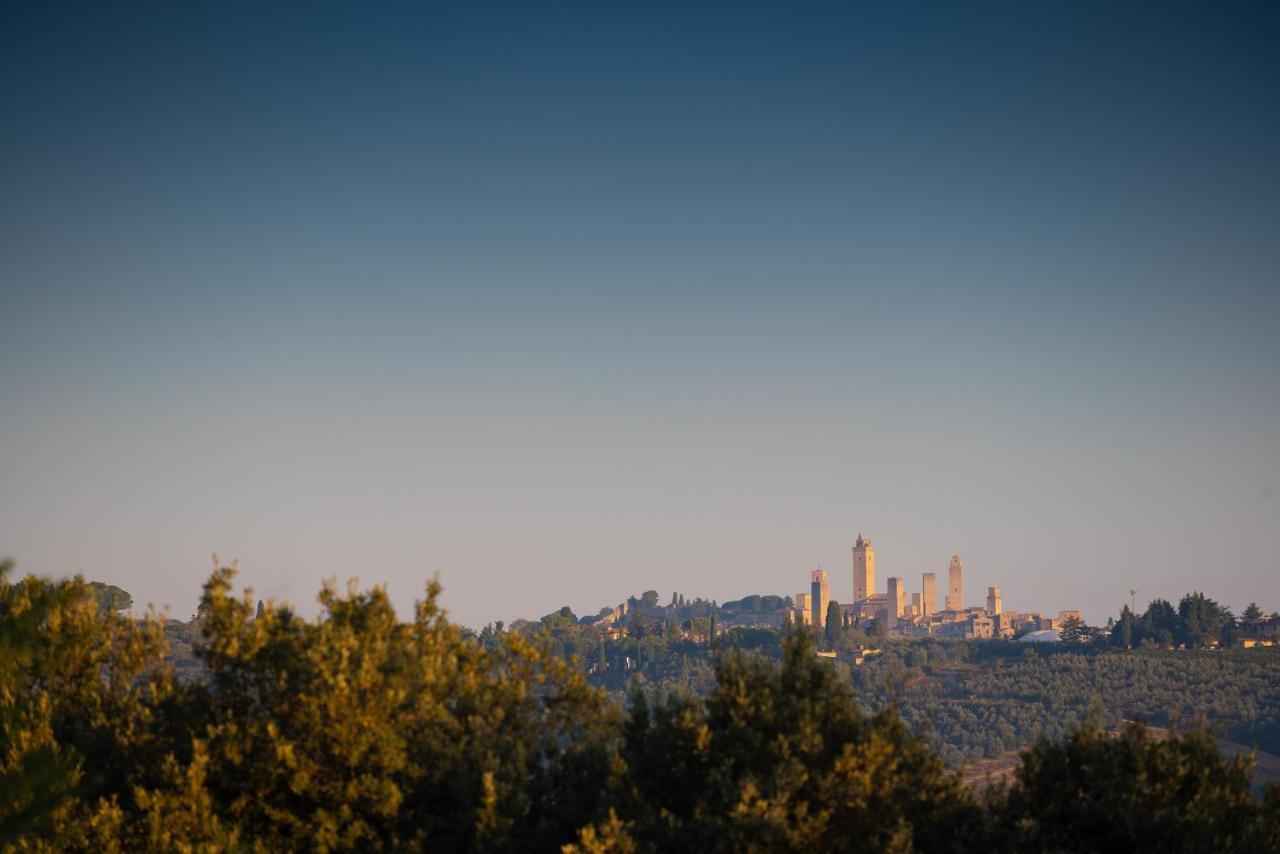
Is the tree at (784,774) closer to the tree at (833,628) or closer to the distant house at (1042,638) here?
the tree at (833,628)

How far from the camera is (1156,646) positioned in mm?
133625

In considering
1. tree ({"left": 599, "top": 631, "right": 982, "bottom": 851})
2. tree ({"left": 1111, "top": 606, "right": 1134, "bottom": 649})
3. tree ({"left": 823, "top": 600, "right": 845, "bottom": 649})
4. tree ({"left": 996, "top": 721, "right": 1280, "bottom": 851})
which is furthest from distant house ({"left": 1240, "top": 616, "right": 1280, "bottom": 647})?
tree ({"left": 599, "top": 631, "right": 982, "bottom": 851})

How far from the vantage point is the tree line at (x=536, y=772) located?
49.3ft

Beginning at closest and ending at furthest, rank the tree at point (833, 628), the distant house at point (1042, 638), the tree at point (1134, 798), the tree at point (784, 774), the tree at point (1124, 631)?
the tree at point (1134, 798) < the tree at point (784, 774) < the tree at point (1124, 631) < the tree at point (833, 628) < the distant house at point (1042, 638)

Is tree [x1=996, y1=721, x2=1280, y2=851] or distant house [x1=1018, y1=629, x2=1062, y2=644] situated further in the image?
distant house [x1=1018, y1=629, x2=1062, y2=644]

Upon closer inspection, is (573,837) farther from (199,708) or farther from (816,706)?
(199,708)

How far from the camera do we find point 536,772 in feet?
57.9

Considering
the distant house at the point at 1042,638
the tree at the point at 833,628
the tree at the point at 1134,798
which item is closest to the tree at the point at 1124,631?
the distant house at the point at 1042,638

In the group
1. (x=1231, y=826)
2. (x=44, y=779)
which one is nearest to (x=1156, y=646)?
(x=1231, y=826)

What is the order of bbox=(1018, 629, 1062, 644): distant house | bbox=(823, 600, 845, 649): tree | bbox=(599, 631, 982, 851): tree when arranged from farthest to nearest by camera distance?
bbox=(1018, 629, 1062, 644): distant house → bbox=(823, 600, 845, 649): tree → bbox=(599, 631, 982, 851): tree

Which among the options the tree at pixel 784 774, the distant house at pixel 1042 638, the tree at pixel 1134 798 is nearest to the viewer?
the tree at pixel 1134 798

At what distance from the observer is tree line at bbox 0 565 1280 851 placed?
15.0 meters

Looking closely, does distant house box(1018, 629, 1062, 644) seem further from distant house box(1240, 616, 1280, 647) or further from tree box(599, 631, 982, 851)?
tree box(599, 631, 982, 851)

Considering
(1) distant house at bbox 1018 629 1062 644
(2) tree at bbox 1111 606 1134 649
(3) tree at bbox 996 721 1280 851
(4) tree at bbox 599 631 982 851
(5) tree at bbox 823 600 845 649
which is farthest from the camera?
(1) distant house at bbox 1018 629 1062 644
